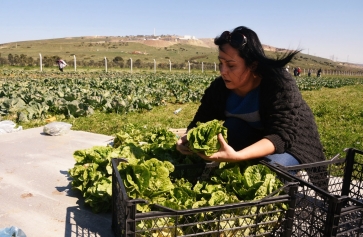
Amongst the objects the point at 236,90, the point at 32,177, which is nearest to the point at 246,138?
the point at 236,90

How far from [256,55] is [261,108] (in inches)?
18.8

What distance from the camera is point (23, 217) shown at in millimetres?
2844

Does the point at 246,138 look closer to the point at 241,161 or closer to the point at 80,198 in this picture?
the point at 241,161

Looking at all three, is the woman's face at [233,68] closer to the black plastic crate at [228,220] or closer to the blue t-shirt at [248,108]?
the blue t-shirt at [248,108]

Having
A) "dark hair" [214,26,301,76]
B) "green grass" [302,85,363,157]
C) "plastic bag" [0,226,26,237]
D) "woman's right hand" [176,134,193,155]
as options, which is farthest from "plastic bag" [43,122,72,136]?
"green grass" [302,85,363,157]

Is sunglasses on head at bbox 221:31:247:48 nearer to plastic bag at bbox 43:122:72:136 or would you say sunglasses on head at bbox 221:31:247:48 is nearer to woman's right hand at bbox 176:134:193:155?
woman's right hand at bbox 176:134:193:155

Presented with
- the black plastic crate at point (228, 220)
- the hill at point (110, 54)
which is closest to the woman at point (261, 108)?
the black plastic crate at point (228, 220)

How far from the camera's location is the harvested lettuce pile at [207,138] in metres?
2.37

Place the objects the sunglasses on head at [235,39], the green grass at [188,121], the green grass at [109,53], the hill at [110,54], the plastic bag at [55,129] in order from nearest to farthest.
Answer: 1. the sunglasses on head at [235,39]
2. the plastic bag at [55,129]
3. the green grass at [188,121]
4. the hill at [110,54]
5. the green grass at [109,53]

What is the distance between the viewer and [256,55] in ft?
9.47

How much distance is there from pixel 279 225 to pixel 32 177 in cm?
275

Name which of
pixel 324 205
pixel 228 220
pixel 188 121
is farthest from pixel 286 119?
pixel 188 121

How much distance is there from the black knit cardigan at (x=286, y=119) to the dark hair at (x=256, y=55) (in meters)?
0.10

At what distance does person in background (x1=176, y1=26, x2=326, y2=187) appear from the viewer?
2.76 metres
